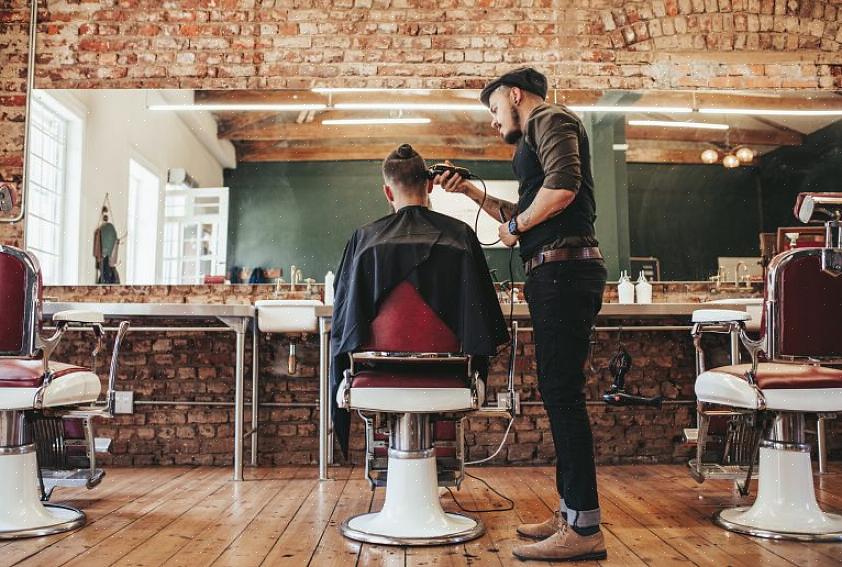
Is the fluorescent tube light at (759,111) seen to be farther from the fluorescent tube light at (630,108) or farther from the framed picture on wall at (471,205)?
the framed picture on wall at (471,205)

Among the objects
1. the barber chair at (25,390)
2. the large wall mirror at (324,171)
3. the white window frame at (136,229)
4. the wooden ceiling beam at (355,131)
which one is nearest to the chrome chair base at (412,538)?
the barber chair at (25,390)

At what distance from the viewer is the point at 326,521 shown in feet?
8.97

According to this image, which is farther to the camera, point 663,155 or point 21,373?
point 663,155

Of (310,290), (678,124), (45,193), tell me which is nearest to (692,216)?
(678,124)

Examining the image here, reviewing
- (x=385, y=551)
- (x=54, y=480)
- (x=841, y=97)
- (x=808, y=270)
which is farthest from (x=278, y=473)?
(x=841, y=97)

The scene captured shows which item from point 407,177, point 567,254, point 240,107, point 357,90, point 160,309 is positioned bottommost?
point 160,309

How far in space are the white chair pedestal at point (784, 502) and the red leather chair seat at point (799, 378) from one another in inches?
9.4

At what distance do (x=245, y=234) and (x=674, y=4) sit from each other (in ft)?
9.31

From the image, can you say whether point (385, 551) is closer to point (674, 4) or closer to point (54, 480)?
point (54, 480)

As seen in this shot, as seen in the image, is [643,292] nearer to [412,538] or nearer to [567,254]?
[567,254]

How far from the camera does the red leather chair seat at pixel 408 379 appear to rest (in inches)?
93.1

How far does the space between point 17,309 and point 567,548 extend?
6.22ft

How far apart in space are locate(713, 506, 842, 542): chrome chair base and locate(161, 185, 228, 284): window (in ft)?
9.36

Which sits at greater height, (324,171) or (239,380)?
(324,171)
